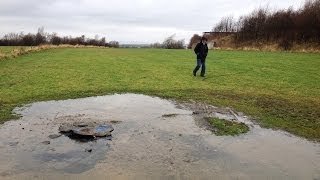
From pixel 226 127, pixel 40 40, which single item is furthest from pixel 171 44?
pixel 226 127

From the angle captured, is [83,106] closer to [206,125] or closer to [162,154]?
[206,125]

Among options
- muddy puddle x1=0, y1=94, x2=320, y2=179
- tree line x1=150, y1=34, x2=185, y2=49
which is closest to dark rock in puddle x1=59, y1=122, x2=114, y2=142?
muddy puddle x1=0, y1=94, x2=320, y2=179

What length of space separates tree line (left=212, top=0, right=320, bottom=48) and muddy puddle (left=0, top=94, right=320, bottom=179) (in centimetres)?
4396

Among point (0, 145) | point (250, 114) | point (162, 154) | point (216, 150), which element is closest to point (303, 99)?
point (250, 114)

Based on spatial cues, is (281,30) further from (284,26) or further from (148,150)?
(148,150)

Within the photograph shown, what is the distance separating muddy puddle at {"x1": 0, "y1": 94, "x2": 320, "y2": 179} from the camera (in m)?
7.14

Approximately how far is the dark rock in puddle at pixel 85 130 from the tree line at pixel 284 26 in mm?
45251

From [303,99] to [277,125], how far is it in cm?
432

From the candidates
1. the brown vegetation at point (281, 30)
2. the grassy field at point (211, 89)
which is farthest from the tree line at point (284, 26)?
the grassy field at point (211, 89)

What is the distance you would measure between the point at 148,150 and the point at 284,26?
180 ft

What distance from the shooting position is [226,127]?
10141 millimetres

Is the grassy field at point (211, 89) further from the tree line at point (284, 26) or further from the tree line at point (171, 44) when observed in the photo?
the tree line at point (171, 44)

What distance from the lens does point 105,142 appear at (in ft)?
28.6

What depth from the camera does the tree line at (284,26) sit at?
5284 cm
